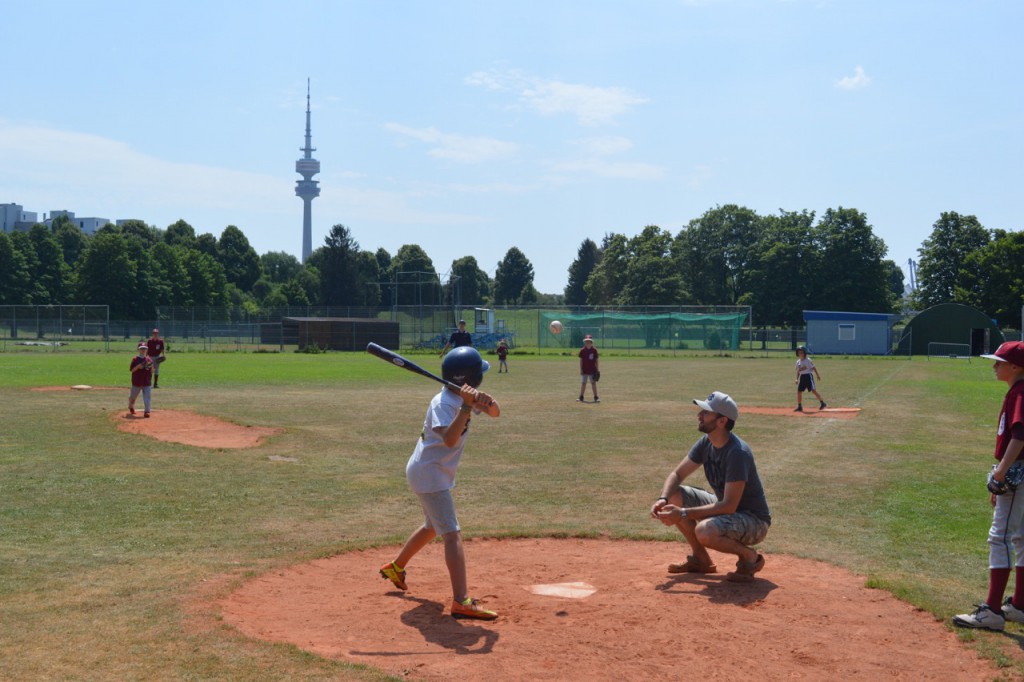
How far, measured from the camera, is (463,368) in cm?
661

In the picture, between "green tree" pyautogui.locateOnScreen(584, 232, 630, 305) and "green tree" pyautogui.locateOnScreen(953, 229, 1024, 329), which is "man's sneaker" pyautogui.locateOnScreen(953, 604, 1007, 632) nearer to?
"green tree" pyautogui.locateOnScreen(953, 229, 1024, 329)

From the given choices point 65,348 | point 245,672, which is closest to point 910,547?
point 245,672

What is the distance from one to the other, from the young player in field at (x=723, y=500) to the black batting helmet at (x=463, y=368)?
1.86 metres

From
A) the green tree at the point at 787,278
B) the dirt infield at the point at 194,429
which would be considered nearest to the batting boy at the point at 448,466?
the dirt infield at the point at 194,429

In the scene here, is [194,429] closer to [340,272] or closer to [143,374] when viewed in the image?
[143,374]

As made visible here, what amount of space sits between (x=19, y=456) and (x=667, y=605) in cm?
1150

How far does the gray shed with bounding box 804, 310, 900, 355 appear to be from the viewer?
68188 millimetres

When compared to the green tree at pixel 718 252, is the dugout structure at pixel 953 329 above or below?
below

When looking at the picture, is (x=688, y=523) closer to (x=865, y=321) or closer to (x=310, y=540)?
(x=310, y=540)

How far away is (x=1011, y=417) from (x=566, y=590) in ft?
11.6

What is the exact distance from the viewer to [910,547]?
29.8 ft

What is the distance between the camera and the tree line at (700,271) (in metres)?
90.4

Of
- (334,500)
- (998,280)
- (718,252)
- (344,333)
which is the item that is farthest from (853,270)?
(334,500)

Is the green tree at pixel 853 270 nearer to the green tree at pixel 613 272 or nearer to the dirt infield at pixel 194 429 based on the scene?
the green tree at pixel 613 272
